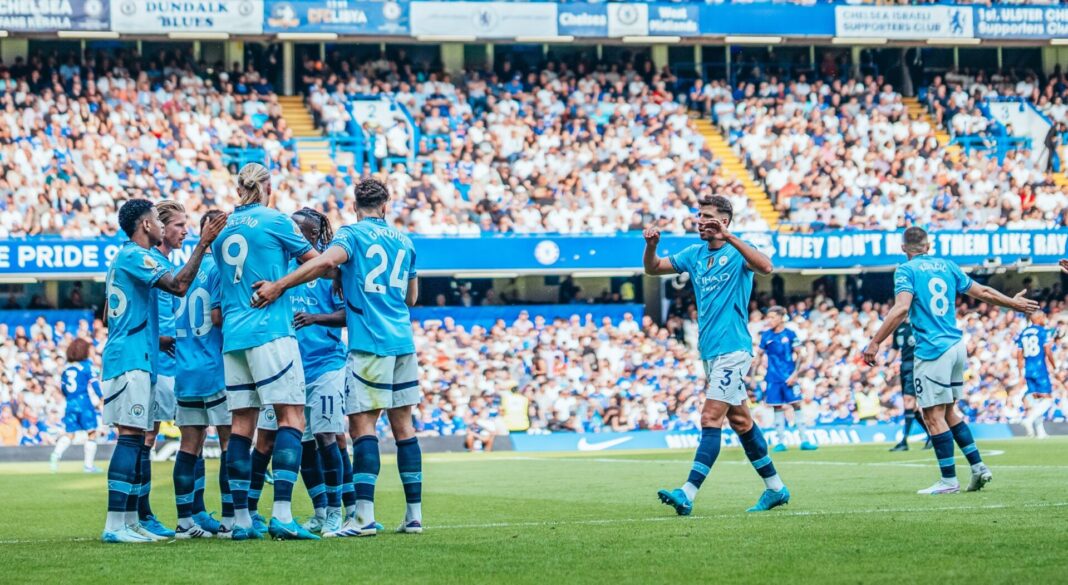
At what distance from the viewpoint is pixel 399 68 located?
4009 cm

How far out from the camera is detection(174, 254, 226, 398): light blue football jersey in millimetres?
10875

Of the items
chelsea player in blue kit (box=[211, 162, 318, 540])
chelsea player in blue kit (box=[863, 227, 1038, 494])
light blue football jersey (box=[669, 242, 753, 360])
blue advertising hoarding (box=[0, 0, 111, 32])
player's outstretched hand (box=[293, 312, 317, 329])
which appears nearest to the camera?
chelsea player in blue kit (box=[211, 162, 318, 540])

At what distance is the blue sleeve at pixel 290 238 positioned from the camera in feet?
33.5

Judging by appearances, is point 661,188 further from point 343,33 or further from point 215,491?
point 215,491

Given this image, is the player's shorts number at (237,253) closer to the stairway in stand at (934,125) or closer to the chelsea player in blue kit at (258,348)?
the chelsea player in blue kit at (258,348)

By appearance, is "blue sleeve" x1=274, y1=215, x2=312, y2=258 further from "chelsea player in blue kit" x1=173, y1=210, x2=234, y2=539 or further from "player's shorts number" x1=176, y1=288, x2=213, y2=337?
"player's shorts number" x1=176, y1=288, x2=213, y2=337

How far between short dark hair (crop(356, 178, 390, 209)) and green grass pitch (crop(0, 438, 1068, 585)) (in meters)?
2.32

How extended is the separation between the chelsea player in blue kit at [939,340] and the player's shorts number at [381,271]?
5.27m

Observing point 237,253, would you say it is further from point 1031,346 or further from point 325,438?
point 1031,346

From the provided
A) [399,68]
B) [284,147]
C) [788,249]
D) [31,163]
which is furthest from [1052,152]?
[31,163]

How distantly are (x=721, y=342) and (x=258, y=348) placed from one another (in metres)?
3.89

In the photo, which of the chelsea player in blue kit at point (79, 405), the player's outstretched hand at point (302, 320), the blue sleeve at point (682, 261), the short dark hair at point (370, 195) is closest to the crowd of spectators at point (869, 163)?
the chelsea player in blue kit at point (79, 405)

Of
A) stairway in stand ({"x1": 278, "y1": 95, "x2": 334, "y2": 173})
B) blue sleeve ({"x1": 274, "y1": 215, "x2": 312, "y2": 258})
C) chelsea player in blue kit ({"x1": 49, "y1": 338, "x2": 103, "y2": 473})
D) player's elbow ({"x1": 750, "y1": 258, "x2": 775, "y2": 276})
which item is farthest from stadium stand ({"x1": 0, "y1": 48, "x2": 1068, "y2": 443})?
blue sleeve ({"x1": 274, "y1": 215, "x2": 312, "y2": 258})

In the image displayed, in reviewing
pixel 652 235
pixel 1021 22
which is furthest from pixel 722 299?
pixel 1021 22
